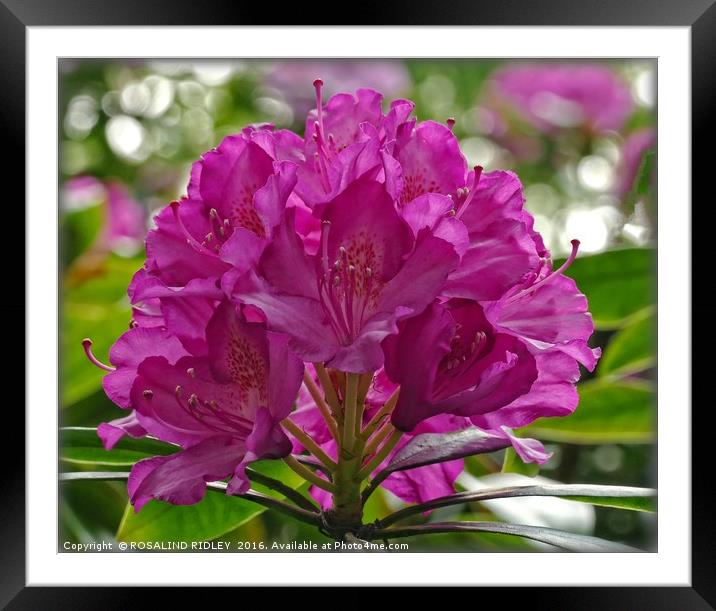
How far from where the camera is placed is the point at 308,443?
92cm

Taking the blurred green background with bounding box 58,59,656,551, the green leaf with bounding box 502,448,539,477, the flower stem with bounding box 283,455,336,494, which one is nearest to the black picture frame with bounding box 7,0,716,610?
the blurred green background with bounding box 58,59,656,551

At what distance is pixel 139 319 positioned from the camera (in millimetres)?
928

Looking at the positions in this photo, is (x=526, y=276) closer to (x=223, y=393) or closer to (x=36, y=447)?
(x=223, y=393)

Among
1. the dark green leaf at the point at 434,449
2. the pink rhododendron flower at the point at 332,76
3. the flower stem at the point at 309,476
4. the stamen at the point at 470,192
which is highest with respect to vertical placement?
the pink rhododendron flower at the point at 332,76

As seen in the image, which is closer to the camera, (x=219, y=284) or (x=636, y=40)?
(x=219, y=284)

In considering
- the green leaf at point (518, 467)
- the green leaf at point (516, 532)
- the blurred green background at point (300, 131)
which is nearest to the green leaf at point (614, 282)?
the blurred green background at point (300, 131)

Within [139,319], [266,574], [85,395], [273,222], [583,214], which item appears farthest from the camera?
[583,214]

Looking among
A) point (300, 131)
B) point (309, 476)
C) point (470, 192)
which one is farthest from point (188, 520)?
point (300, 131)

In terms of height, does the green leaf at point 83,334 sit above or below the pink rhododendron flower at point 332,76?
below

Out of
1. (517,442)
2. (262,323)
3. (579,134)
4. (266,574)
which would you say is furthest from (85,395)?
(579,134)

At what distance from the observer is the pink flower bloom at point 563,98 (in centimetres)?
166

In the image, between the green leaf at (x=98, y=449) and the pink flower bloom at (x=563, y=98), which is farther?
the pink flower bloom at (x=563, y=98)

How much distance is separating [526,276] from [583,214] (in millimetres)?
871

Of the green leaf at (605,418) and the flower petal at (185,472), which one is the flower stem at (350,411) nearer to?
the flower petal at (185,472)
